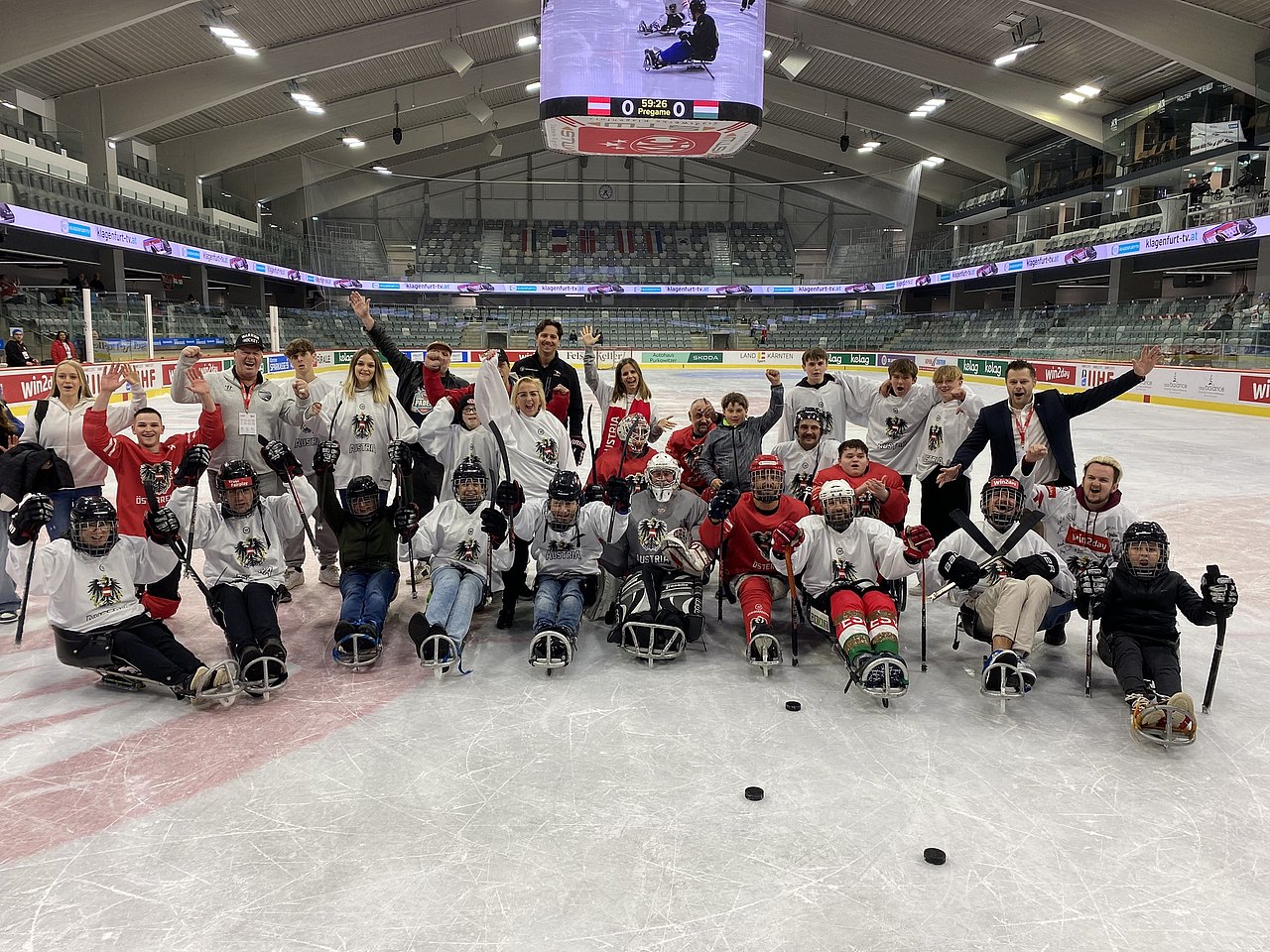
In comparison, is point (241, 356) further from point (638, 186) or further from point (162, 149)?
point (638, 186)

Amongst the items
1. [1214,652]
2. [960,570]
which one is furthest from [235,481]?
[1214,652]

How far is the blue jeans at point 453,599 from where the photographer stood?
442cm

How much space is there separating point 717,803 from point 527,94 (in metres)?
34.7

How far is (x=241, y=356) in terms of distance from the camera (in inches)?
205

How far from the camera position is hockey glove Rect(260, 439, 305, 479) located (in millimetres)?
4871

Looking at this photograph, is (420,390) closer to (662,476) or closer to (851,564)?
(662,476)

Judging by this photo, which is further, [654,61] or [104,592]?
[654,61]

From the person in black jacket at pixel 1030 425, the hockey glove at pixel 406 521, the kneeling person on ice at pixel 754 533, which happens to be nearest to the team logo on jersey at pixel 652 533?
the kneeling person on ice at pixel 754 533

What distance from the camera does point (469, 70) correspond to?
28719mm

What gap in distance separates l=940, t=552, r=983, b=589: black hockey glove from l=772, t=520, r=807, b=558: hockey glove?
774mm

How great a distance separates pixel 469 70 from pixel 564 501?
28231 mm

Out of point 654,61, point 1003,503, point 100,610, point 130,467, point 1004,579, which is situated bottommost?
point 100,610

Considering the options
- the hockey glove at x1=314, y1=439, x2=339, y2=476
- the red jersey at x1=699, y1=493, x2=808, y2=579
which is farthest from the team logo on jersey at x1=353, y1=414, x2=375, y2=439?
the red jersey at x1=699, y1=493, x2=808, y2=579

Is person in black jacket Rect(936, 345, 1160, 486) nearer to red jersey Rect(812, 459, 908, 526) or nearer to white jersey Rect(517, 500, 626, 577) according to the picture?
red jersey Rect(812, 459, 908, 526)
